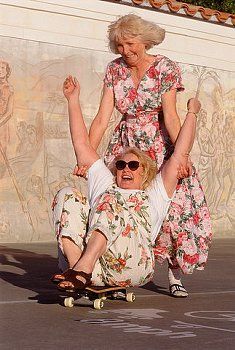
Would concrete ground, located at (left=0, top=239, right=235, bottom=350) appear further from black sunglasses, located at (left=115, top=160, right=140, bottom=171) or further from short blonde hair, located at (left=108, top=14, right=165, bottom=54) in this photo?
short blonde hair, located at (left=108, top=14, right=165, bottom=54)

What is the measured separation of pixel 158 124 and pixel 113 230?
4.76 ft

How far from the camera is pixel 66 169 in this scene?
15.6 m

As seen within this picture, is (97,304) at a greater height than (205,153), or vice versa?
(205,153)

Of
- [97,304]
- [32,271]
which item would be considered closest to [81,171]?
[97,304]

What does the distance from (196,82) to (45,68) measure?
3198 millimetres

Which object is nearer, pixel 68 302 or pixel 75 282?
pixel 75 282

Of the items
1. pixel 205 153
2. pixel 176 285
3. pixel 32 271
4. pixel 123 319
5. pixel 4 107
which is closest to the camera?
pixel 123 319

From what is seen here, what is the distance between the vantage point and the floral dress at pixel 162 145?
27.8 ft

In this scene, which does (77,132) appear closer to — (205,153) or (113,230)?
(113,230)

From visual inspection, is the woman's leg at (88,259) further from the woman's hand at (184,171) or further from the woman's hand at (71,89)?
the woman's hand at (71,89)

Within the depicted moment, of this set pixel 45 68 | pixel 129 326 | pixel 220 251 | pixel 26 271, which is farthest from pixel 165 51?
pixel 129 326

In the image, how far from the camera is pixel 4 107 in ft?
48.3

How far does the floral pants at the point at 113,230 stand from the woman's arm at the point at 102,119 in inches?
35.7

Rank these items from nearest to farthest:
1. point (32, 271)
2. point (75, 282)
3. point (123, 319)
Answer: point (123, 319)
point (75, 282)
point (32, 271)
